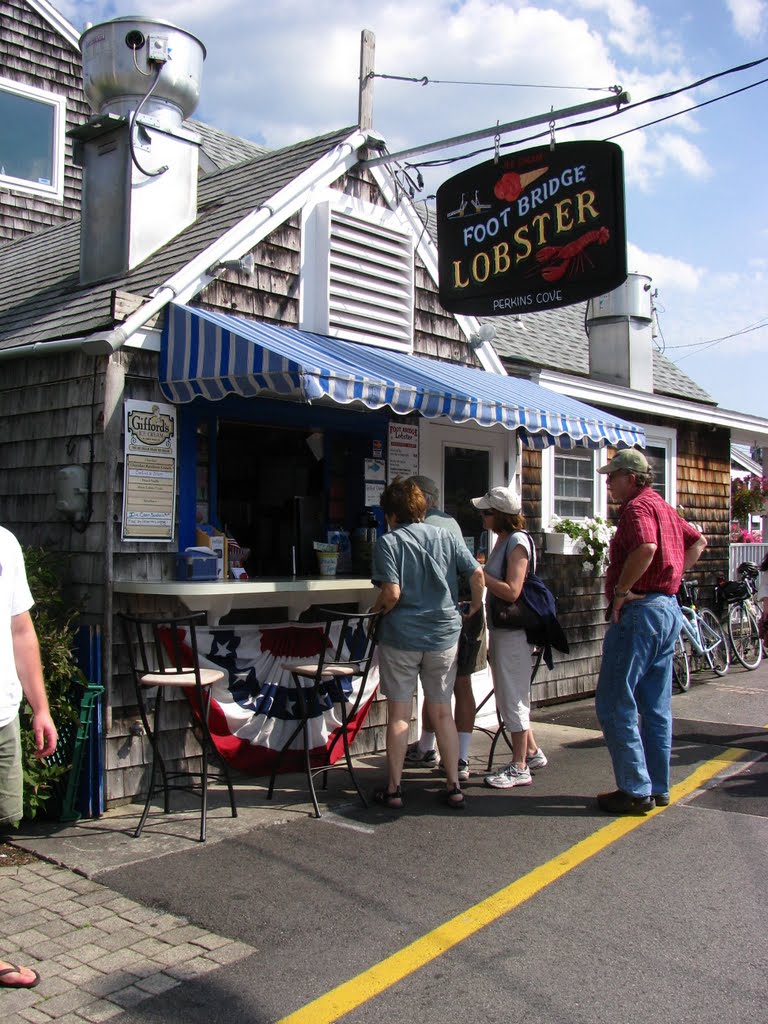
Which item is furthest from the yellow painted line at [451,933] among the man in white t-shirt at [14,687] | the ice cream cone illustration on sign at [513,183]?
the ice cream cone illustration on sign at [513,183]

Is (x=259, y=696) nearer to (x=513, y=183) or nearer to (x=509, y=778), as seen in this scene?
(x=509, y=778)

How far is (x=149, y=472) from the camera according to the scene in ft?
17.6

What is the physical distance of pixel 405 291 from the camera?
697 cm

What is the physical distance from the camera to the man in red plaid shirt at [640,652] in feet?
16.5

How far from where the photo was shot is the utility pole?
6.74 m

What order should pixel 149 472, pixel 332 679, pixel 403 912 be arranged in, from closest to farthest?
1. pixel 403 912
2. pixel 149 472
3. pixel 332 679

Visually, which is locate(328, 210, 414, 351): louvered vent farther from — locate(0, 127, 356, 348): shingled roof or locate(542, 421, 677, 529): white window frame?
locate(542, 421, 677, 529): white window frame

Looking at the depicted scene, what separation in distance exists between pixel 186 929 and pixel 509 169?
521 centimetres

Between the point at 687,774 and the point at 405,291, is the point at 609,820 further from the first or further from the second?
the point at 405,291

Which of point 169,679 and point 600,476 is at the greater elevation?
point 600,476

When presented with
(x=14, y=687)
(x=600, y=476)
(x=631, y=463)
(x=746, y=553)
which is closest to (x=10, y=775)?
(x=14, y=687)

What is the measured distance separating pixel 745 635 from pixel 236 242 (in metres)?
8.21

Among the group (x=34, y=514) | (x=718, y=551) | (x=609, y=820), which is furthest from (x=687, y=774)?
(x=718, y=551)

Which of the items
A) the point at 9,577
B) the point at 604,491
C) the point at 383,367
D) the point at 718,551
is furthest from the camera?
the point at 718,551
